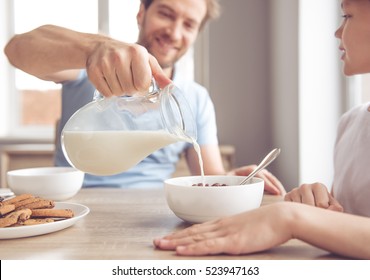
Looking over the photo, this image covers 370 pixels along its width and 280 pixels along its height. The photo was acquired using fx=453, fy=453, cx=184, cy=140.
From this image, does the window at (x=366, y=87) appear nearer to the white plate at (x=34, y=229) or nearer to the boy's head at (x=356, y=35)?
the boy's head at (x=356, y=35)

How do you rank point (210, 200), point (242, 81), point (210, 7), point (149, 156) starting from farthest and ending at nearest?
1. point (242, 81)
2. point (210, 7)
3. point (149, 156)
4. point (210, 200)

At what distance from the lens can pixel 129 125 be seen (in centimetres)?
80

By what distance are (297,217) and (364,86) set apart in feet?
5.01

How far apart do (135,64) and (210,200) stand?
0.26 m

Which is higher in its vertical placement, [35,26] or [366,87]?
[35,26]

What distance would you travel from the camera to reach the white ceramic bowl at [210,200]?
75cm

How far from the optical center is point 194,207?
2.51 ft

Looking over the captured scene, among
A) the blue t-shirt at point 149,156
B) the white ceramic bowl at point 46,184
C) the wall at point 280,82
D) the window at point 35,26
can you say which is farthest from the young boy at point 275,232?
the window at point 35,26

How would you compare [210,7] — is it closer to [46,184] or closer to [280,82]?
[280,82]

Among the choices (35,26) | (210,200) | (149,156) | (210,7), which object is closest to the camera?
(210,200)

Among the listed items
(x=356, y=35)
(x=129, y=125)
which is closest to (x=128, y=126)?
(x=129, y=125)

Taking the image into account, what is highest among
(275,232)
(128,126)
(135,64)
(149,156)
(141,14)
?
(141,14)

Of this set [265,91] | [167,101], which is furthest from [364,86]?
[167,101]
